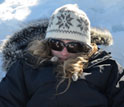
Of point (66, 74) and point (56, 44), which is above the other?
point (56, 44)

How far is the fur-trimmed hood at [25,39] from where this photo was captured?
2375mm

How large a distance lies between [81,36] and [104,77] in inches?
11.5

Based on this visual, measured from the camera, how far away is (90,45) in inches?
85.7

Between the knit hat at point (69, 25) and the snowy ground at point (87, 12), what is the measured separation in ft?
5.82

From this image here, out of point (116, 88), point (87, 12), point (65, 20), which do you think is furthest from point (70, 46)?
point (87, 12)

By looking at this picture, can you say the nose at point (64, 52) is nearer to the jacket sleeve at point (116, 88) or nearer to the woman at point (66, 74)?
the woman at point (66, 74)

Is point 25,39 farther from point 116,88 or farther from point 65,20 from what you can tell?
point 116,88

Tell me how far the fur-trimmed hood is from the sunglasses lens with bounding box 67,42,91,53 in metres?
0.21

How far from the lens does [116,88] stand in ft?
6.68

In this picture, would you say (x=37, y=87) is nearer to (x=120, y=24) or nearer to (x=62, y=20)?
(x=62, y=20)

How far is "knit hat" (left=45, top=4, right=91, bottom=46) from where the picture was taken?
6.89 feet

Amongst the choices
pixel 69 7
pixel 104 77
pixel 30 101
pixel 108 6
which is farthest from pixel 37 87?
pixel 108 6

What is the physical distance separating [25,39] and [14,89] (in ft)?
1.53

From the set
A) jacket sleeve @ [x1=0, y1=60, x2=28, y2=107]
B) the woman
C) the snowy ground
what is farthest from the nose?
the snowy ground
